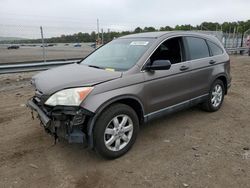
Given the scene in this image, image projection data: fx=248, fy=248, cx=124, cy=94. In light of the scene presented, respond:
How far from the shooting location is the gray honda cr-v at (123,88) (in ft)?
10.3

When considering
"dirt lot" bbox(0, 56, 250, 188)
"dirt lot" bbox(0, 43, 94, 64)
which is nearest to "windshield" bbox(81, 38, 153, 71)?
"dirt lot" bbox(0, 56, 250, 188)

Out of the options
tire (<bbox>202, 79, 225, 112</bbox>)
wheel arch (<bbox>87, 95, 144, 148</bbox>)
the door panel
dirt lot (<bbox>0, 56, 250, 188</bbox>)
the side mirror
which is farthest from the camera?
tire (<bbox>202, 79, 225, 112</bbox>)

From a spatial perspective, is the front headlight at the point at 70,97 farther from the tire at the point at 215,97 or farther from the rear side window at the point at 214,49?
the rear side window at the point at 214,49

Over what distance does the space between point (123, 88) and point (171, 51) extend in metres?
1.47

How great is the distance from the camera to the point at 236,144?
3982mm

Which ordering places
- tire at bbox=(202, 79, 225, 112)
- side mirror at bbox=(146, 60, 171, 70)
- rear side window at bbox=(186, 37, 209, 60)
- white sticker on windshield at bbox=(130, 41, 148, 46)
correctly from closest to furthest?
1. side mirror at bbox=(146, 60, 171, 70)
2. white sticker on windshield at bbox=(130, 41, 148, 46)
3. rear side window at bbox=(186, 37, 209, 60)
4. tire at bbox=(202, 79, 225, 112)

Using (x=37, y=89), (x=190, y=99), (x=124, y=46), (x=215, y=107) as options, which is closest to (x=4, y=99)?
(x=37, y=89)

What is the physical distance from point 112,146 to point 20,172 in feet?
4.11

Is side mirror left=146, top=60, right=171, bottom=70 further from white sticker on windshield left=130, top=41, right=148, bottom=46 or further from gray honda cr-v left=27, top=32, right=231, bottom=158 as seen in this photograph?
white sticker on windshield left=130, top=41, right=148, bottom=46

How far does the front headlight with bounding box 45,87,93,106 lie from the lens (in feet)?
10.2

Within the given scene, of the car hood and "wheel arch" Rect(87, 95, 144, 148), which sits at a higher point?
the car hood

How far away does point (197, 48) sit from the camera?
16.0ft

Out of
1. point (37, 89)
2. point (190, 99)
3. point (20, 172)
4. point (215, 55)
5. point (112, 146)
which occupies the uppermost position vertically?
point (215, 55)

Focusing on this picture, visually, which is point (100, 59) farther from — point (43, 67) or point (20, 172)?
point (43, 67)
